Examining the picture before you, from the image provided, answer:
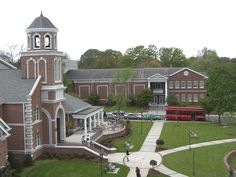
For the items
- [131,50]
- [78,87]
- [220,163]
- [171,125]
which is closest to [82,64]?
[131,50]

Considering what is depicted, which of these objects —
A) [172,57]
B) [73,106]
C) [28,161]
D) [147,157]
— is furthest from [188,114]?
[172,57]

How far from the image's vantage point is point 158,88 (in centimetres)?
8300

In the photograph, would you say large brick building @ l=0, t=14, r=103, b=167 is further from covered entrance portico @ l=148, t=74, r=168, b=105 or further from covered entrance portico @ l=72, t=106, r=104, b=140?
covered entrance portico @ l=148, t=74, r=168, b=105

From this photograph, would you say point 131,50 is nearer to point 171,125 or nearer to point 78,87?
point 78,87

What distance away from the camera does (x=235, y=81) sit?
57969mm

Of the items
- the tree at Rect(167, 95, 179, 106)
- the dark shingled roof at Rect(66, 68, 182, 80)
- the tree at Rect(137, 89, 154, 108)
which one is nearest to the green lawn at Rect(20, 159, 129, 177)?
the tree at Rect(137, 89, 154, 108)

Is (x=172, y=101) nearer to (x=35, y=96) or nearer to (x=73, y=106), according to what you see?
(x=73, y=106)

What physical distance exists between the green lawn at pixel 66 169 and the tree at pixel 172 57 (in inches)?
3313

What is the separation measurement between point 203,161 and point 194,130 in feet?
55.5

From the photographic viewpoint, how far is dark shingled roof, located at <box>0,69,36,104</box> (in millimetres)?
36438

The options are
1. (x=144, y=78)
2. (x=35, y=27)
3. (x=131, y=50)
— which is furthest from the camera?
(x=131, y=50)

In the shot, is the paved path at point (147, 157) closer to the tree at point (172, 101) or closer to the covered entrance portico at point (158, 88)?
the tree at point (172, 101)

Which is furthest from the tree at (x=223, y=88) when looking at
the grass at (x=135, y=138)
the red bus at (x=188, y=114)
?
the grass at (x=135, y=138)

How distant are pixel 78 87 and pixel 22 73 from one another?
46.6 metres
